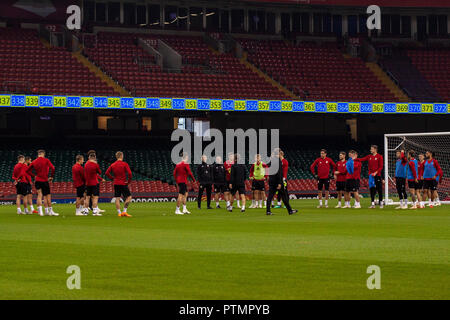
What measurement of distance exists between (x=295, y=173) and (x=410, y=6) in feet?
53.9

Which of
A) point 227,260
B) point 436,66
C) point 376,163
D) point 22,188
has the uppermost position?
point 436,66

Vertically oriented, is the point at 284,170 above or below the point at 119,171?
below

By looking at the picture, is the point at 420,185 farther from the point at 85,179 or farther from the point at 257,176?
the point at 85,179

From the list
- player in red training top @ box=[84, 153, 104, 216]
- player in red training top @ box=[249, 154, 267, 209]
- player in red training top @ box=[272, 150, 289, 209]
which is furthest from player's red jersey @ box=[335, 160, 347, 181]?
player in red training top @ box=[84, 153, 104, 216]

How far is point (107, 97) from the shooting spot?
154ft

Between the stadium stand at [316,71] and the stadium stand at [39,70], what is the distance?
12566 millimetres

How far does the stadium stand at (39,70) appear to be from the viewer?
159ft

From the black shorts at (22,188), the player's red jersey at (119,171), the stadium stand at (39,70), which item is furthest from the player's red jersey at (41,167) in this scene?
the stadium stand at (39,70)

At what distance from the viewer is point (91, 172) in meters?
26.8

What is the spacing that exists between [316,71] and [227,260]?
4559 centimetres

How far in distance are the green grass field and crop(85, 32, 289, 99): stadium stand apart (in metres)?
30.1

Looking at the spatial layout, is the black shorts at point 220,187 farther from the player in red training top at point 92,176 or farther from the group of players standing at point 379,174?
the player in red training top at point 92,176

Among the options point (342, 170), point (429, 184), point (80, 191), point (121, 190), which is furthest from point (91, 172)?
point (429, 184)
